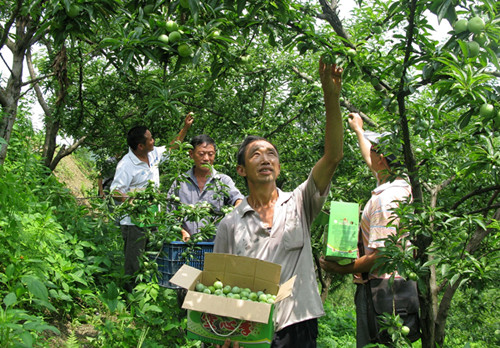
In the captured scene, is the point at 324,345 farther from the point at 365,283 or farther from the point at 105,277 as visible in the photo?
the point at 105,277

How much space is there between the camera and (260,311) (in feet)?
5.20

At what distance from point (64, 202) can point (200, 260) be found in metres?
1.96

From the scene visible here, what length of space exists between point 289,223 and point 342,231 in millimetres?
316

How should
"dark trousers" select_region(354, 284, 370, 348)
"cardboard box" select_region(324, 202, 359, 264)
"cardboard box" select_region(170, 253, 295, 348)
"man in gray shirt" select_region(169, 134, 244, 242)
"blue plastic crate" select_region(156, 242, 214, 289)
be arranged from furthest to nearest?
"man in gray shirt" select_region(169, 134, 244, 242), "blue plastic crate" select_region(156, 242, 214, 289), "dark trousers" select_region(354, 284, 370, 348), "cardboard box" select_region(324, 202, 359, 264), "cardboard box" select_region(170, 253, 295, 348)

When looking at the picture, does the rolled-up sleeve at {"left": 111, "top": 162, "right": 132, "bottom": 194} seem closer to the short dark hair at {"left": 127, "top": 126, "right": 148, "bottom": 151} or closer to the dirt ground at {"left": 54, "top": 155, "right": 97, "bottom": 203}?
the short dark hair at {"left": 127, "top": 126, "right": 148, "bottom": 151}

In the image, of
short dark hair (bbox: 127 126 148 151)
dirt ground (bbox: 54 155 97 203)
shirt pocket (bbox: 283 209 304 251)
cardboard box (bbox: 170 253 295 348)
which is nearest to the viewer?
cardboard box (bbox: 170 253 295 348)

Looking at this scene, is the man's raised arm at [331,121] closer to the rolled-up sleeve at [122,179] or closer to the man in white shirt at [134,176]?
the man in white shirt at [134,176]

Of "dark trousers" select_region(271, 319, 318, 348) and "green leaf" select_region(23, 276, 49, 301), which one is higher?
"green leaf" select_region(23, 276, 49, 301)

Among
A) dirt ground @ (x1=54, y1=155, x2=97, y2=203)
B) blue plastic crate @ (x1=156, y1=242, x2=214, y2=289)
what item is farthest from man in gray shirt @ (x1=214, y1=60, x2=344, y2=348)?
dirt ground @ (x1=54, y1=155, x2=97, y2=203)

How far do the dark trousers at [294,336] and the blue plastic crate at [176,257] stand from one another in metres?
1.04

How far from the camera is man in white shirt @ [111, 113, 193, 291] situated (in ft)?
13.2

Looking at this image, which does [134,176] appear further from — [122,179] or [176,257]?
[176,257]

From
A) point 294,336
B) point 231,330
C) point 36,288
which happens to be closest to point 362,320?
point 294,336

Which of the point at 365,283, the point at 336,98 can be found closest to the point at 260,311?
the point at 336,98
